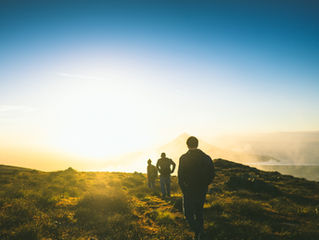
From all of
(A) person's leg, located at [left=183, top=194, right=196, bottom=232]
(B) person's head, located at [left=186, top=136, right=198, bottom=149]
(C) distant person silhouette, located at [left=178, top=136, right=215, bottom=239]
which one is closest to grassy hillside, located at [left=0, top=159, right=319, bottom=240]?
(A) person's leg, located at [left=183, top=194, right=196, bottom=232]

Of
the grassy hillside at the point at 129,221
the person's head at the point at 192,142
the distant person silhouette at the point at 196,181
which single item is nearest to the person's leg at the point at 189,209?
the distant person silhouette at the point at 196,181

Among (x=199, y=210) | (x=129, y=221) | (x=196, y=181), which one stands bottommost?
(x=129, y=221)

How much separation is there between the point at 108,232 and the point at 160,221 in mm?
2085

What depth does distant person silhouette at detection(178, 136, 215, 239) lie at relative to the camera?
498 centimetres

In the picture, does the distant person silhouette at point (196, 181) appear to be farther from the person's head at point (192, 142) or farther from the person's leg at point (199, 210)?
the person's head at point (192, 142)

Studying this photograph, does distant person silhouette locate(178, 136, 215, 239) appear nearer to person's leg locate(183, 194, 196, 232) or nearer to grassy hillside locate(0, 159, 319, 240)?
person's leg locate(183, 194, 196, 232)

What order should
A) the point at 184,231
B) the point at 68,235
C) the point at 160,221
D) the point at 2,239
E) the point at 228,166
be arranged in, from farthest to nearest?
the point at 228,166
the point at 160,221
the point at 184,231
the point at 68,235
the point at 2,239

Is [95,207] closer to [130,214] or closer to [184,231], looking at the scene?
[130,214]

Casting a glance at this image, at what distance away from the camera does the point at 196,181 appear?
4973mm

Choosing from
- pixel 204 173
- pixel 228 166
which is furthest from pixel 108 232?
pixel 228 166

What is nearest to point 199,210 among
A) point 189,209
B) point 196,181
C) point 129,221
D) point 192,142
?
point 189,209

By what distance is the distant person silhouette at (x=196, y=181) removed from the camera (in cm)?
498

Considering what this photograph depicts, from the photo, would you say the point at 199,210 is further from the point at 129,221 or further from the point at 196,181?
the point at 129,221

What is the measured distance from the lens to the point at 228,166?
103 ft
